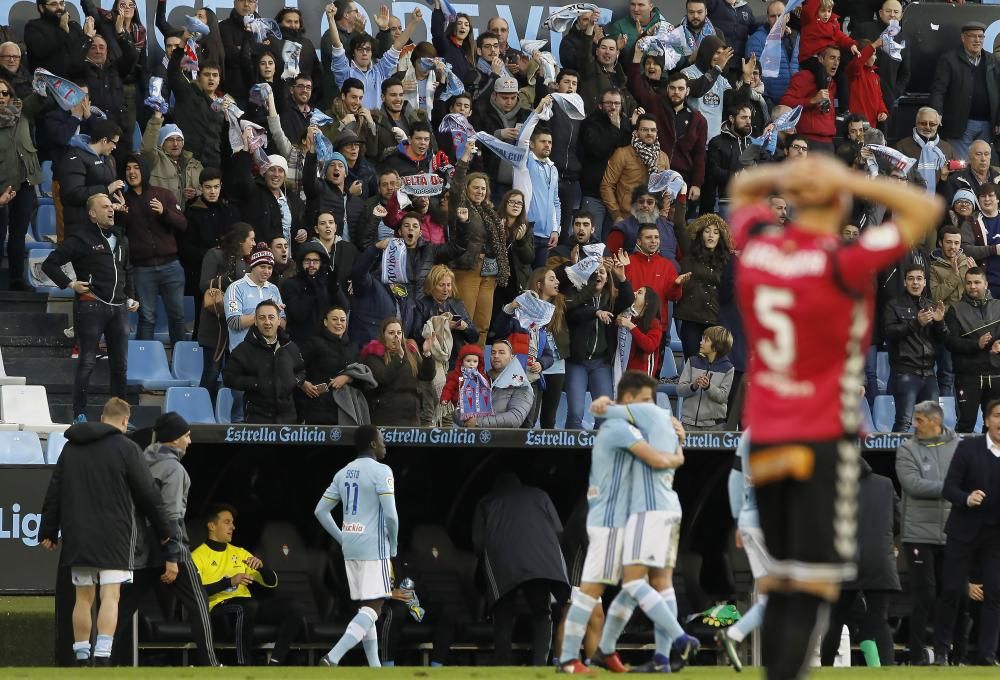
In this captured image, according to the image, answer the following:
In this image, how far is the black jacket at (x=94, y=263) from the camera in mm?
14383

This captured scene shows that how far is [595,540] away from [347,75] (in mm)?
8839

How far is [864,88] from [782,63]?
3.15 ft

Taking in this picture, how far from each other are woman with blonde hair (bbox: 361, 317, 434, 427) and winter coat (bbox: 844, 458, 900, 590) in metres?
3.68

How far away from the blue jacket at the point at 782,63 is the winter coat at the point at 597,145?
309 cm

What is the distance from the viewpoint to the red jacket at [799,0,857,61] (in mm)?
19688

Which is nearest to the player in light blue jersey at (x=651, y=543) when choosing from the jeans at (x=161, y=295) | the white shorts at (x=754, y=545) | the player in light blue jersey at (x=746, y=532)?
the player in light blue jersey at (x=746, y=532)

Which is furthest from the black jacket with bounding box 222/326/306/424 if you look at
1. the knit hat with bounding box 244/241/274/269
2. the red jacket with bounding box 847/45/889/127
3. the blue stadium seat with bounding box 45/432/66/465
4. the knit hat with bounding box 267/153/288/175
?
the red jacket with bounding box 847/45/889/127

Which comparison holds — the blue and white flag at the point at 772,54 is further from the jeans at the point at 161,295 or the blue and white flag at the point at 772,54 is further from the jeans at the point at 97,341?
the jeans at the point at 97,341

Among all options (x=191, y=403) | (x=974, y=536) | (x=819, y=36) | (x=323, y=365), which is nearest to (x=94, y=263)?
(x=191, y=403)

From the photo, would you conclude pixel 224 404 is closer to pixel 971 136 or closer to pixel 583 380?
pixel 583 380

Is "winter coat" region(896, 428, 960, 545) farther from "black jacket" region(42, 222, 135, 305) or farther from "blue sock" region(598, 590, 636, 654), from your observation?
"black jacket" region(42, 222, 135, 305)

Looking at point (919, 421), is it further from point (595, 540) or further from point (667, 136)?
point (667, 136)

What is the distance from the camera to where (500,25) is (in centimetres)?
1866

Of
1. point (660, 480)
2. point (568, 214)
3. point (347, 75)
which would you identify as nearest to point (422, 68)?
point (347, 75)
